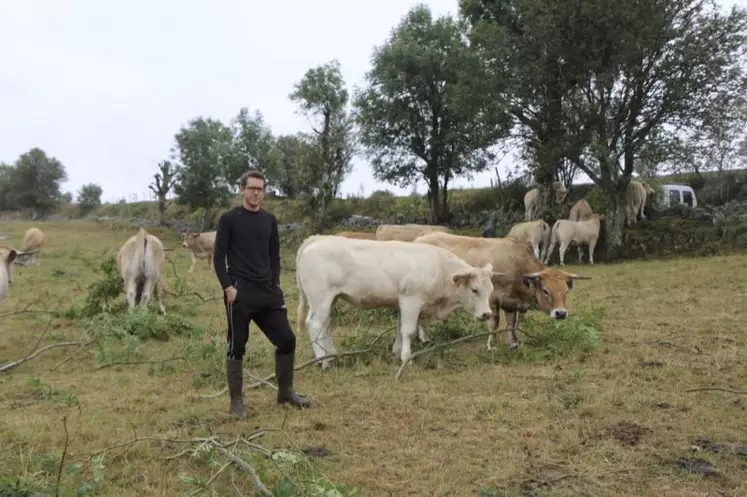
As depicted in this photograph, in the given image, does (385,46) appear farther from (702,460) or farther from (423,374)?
(702,460)

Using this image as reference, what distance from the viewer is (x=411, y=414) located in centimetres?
600

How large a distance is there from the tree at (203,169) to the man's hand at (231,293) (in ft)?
132

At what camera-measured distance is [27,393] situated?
7004 millimetres

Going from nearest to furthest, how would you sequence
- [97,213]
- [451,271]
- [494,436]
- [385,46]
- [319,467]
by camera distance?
[319,467], [494,436], [451,271], [385,46], [97,213]

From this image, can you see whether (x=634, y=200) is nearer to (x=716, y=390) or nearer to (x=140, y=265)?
(x=716, y=390)

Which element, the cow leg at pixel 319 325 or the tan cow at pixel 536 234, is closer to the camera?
the cow leg at pixel 319 325

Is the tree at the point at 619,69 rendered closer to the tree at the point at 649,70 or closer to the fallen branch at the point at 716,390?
the tree at the point at 649,70

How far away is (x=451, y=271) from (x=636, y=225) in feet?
59.6

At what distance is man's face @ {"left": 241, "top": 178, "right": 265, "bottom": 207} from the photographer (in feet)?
19.7

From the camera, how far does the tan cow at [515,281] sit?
8.88 metres

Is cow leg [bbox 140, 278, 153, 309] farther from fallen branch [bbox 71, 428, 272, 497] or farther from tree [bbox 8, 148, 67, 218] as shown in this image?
tree [bbox 8, 148, 67, 218]

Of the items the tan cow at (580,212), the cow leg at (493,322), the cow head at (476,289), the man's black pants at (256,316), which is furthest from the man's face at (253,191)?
the tan cow at (580,212)

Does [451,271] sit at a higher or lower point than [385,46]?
lower

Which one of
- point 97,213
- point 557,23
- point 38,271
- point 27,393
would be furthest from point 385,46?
point 97,213
